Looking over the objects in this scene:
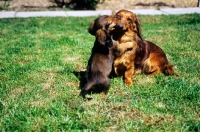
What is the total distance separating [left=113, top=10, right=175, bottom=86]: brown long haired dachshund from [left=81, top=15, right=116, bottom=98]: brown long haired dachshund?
186 mm

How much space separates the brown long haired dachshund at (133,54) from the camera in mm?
3970

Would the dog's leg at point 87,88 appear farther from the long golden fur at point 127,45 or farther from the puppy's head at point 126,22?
the puppy's head at point 126,22

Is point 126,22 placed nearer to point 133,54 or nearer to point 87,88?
point 133,54

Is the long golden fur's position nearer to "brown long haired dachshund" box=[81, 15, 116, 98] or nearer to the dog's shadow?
"brown long haired dachshund" box=[81, 15, 116, 98]

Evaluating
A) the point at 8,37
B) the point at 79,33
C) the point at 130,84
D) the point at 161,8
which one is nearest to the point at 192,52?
the point at 130,84

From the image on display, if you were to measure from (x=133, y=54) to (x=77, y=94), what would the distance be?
1067mm

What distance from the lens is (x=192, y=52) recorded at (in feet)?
18.3

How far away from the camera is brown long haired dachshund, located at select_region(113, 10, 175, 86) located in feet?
13.0

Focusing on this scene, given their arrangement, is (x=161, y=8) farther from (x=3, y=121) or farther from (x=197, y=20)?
(x=3, y=121)

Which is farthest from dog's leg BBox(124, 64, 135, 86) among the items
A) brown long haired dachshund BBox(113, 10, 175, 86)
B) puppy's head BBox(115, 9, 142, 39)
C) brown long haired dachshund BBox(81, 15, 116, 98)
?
puppy's head BBox(115, 9, 142, 39)

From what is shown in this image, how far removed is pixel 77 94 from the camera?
12.1 ft

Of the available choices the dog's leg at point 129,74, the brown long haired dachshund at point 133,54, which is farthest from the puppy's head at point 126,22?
the dog's leg at point 129,74

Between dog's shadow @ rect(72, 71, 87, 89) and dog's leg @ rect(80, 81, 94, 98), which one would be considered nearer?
dog's leg @ rect(80, 81, 94, 98)

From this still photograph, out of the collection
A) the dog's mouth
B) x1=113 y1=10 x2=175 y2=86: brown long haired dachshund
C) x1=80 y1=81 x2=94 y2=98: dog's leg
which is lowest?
x1=80 y1=81 x2=94 y2=98: dog's leg
